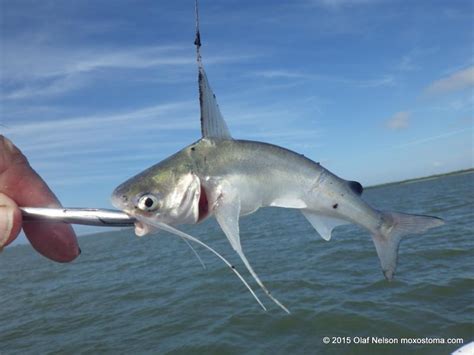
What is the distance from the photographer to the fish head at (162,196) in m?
2.36

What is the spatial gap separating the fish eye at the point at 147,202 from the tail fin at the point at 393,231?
5.90ft

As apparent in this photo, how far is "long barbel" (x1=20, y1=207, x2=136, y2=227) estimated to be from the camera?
2.06 meters

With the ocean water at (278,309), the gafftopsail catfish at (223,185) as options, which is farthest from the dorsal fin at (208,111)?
the ocean water at (278,309)

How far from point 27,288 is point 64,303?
27.7 ft

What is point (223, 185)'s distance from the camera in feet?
8.25

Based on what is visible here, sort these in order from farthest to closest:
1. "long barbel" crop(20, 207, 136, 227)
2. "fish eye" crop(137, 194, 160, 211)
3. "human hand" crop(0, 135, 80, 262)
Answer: "human hand" crop(0, 135, 80, 262), "fish eye" crop(137, 194, 160, 211), "long barbel" crop(20, 207, 136, 227)

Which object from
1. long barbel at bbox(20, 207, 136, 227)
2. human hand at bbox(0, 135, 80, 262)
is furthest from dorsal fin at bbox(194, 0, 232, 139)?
human hand at bbox(0, 135, 80, 262)

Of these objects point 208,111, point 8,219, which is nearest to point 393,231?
point 208,111

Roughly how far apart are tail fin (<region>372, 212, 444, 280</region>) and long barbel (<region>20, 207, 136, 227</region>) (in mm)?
2050

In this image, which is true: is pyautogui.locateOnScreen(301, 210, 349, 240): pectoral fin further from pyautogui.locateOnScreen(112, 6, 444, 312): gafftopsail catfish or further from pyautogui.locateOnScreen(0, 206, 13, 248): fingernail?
pyautogui.locateOnScreen(0, 206, 13, 248): fingernail

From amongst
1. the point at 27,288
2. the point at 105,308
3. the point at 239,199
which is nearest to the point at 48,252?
the point at 239,199

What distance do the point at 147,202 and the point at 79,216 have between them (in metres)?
0.43

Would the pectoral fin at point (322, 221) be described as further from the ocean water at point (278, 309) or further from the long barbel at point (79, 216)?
the ocean water at point (278, 309)

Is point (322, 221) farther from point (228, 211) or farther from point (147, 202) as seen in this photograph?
point (147, 202)
